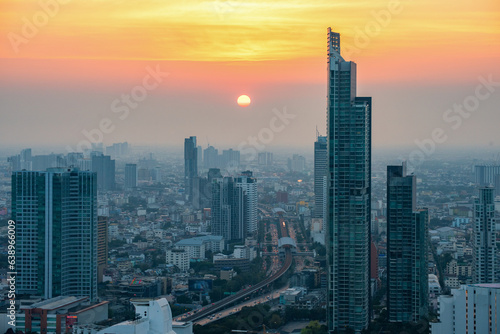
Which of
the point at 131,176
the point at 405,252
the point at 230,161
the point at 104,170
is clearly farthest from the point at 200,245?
the point at 131,176

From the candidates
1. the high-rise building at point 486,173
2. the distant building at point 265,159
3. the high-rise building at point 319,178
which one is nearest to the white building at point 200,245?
the high-rise building at point 319,178

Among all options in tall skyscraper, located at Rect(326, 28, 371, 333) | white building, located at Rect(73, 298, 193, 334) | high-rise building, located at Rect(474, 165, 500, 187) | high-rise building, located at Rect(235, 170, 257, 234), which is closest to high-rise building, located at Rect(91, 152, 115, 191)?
high-rise building, located at Rect(235, 170, 257, 234)

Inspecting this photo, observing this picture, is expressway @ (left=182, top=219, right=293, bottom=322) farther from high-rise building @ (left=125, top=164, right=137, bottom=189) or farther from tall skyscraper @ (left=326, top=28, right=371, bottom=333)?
high-rise building @ (left=125, top=164, right=137, bottom=189)

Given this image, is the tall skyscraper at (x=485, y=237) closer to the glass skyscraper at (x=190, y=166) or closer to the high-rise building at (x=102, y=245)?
the high-rise building at (x=102, y=245)

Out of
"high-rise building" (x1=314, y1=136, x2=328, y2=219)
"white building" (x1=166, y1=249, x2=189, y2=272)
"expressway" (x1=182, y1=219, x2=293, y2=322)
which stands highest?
"high-rise building" (x1=314, y1=136, x2=328, y2=219)

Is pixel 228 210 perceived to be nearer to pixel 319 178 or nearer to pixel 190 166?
pixel 319 178

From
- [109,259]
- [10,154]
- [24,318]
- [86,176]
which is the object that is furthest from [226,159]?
[24,318]
